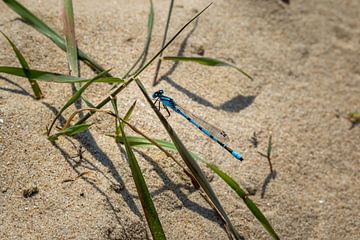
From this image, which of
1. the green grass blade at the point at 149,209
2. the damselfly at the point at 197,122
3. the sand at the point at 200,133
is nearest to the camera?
the green grass blade at the point at 149,209

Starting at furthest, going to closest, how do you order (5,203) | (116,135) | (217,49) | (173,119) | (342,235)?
(217,49)
(173,119)
(342,235)
(116,135)
(5,203)

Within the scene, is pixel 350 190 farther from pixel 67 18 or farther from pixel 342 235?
pixel 67 18

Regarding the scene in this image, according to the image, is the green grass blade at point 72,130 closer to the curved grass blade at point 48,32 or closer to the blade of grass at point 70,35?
the blade of grass at point 70,35

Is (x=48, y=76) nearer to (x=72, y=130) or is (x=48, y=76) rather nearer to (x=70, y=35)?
(x=72, y=130)

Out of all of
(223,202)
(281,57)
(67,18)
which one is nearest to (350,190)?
(223,202)

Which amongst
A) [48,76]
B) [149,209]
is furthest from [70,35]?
[149,209]

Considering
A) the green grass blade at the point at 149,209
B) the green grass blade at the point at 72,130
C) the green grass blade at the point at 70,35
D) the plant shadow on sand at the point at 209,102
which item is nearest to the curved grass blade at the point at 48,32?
the green grass blade at the point at 70,35

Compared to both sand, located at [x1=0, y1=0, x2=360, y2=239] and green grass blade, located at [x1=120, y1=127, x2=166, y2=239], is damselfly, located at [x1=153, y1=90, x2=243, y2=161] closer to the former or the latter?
sand, located at [x1=0, y1=0, x2=360, y2=239]

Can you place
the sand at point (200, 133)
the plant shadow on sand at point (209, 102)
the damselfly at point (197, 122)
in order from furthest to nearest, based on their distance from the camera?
1. the plant shadow on sand at point (209, 102)
2. the damselfly at point (197, 122)
3. the sand at point (200, 133)
